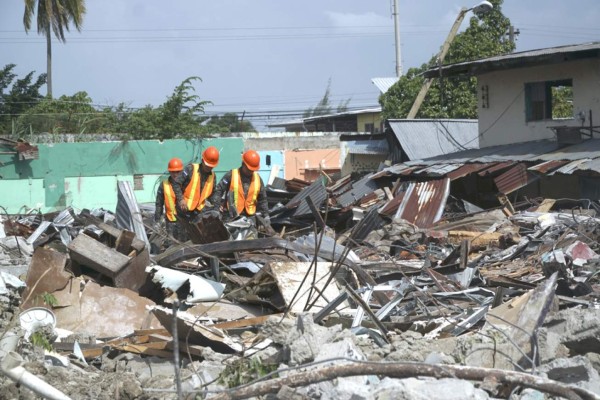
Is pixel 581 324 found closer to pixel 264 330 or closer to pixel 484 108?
pixel 264 330

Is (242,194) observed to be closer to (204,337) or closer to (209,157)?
(209,157)

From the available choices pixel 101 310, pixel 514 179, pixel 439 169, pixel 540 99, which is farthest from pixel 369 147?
pixel 101 310

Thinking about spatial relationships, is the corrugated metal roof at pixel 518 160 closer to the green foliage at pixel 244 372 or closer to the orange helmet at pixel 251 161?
the orange helmet at pixel 251 161

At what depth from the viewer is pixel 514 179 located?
688 inches

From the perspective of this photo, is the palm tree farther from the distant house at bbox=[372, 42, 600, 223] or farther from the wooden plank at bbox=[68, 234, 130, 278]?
the wooden plank at bbox=[68, 234, 130, 278]

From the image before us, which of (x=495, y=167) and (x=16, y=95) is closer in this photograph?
(x=495, y=167)

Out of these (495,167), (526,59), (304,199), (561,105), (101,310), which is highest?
(526,59)

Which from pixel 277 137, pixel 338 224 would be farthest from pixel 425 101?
pixel 338 224

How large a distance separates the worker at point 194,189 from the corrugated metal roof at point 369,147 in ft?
46.8

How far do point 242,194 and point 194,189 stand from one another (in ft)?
2.33

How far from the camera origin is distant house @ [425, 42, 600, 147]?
19188 millimetres

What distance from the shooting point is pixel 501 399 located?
4.59 m

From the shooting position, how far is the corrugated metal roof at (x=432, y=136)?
23172mm

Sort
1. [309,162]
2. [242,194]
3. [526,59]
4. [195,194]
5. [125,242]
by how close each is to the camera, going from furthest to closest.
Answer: [309,162]
[526,59]
[242,194]
[195,194]
[125,242]
